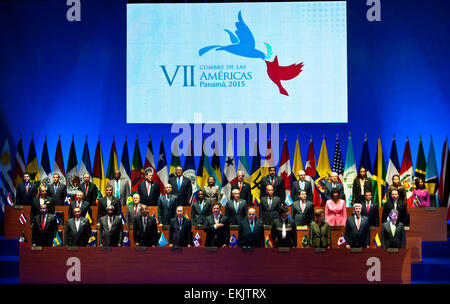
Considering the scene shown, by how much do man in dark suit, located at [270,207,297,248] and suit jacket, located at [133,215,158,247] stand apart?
1.60 metres

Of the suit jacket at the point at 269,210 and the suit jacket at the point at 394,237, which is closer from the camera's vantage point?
the suit jacket at the point at 394,237

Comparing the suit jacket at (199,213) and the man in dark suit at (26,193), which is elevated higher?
the man in dark suit at (26,193)

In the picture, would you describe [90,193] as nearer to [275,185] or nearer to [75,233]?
[75,233]

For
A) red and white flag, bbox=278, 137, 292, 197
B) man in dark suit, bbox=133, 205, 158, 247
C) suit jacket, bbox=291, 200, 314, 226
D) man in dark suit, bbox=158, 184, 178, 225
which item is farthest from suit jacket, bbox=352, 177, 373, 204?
man in dark suit, bbox=133, 205, 158, 247

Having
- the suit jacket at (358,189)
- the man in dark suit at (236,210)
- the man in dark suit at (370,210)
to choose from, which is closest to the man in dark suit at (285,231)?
the man in dark suit at (236,210)

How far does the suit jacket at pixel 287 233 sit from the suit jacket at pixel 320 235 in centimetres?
24

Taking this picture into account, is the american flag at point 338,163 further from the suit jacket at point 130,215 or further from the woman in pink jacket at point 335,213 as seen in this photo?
the suit jacket at point 130,215

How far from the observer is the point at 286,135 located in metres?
12.6

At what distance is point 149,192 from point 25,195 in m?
2.00

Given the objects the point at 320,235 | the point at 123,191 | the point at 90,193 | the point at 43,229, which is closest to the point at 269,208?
the point at 320,235

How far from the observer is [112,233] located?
8.91m

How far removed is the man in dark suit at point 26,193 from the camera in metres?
10.6
